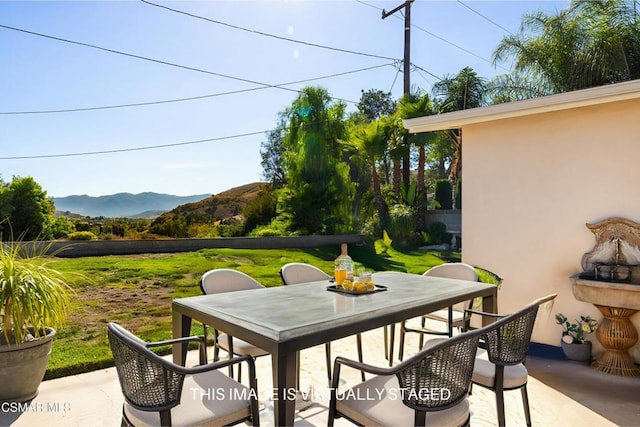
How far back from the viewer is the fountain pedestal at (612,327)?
3.39m

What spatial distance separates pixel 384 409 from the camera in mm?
1781

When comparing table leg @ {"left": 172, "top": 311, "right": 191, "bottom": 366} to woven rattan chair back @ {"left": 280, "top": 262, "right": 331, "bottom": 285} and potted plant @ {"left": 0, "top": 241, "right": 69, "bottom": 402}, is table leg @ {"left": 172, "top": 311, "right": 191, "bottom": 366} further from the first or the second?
woven rattan chair back @ {"left": 280, "top": 262, "right": 331, "bottom": 285}

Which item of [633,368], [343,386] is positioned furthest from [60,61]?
[633,368]

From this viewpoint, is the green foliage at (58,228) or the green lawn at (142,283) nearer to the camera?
the green lawn at (142,283)

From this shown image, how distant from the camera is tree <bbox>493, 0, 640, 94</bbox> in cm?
942

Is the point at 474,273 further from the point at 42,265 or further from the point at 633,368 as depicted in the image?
the point at 42,265

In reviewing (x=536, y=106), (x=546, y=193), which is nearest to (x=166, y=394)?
(x=536, y=106)

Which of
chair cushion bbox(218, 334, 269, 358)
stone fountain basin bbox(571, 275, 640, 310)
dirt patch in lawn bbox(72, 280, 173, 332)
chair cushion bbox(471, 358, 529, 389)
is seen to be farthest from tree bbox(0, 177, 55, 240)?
stone fountain basin bbox(571, 275, 640, 310)

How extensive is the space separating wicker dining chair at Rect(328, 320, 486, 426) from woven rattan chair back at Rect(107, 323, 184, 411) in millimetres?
694

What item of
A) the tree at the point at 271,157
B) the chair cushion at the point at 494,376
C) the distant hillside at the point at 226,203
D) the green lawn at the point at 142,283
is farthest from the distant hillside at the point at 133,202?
the chair cushion at the point at 494,376

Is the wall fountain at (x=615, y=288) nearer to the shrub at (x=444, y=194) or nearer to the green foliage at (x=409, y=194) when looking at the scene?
the green foliage at (x=409, y=194)

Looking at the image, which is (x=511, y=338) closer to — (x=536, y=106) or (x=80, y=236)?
(x=536, y=106)

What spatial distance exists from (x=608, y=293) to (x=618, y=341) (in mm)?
518

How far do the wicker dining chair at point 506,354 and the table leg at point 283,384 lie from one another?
1.01m
